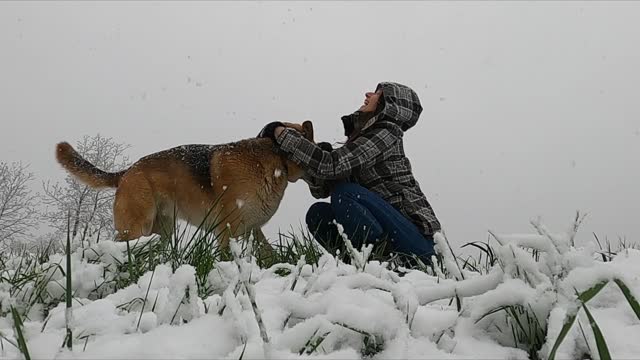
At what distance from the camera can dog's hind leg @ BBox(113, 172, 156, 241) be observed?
4.71 m

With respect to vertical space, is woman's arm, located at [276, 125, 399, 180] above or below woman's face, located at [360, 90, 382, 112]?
below

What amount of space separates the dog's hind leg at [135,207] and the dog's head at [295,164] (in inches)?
55.0

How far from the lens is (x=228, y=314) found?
1001 mm

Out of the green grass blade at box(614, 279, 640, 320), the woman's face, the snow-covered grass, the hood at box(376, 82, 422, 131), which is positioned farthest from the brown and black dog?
the green grass blade at box(614, 279, 640, 320)

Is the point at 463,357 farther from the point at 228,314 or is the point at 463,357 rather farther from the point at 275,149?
the point at 275,149

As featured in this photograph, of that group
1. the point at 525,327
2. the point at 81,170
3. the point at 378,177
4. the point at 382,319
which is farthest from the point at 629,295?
the point at 81,170

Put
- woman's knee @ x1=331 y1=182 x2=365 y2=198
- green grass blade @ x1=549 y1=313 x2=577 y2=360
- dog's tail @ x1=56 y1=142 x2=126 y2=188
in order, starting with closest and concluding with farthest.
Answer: green grass blade @ x1=549 y1=313 x2=577 y2=360
woman's knee @ x1=331 y1=182 x2=365 y2=198
dog's tail @ x1=56 y1=142 x2=126 y2=188

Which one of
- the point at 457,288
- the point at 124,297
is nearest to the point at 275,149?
the point at 124,297

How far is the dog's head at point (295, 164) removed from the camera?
198 inches

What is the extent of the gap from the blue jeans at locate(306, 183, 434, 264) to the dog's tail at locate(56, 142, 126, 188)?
2.78m

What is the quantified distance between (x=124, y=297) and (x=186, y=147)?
4134 millimetres

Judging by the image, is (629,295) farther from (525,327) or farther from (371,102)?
(371,102)

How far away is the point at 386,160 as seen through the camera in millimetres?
4020

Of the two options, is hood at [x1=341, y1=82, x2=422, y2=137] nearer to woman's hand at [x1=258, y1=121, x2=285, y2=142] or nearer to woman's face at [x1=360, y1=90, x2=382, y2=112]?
woman's face at [x1=360, y1=90, x2=382, y2=112]
